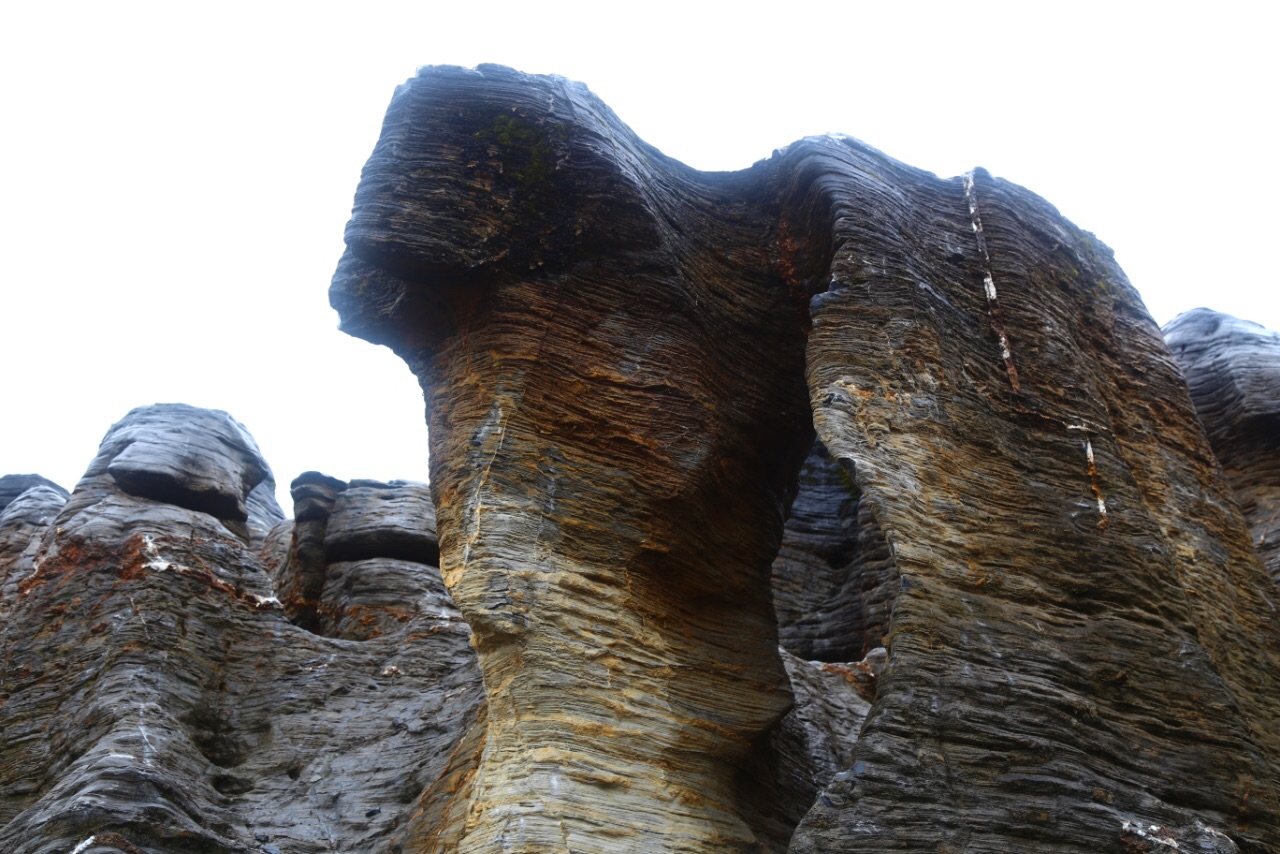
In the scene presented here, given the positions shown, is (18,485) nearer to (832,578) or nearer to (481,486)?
(832,578)

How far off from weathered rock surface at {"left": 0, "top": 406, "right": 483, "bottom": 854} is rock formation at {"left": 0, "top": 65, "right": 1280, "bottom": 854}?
42mm

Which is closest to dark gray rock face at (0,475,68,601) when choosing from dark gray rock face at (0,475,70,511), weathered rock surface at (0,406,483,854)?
dark gray rock face at (0,475,70,511)

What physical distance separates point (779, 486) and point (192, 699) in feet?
18.8

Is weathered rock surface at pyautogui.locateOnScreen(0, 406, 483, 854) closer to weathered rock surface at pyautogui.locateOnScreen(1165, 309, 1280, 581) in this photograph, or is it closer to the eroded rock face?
the eroded rock face

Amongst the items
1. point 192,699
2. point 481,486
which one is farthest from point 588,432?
point 192,699

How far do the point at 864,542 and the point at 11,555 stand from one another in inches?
458

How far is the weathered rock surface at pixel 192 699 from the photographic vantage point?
9.11 meters

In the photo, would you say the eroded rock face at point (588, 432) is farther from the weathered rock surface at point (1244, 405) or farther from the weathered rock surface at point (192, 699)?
the weathered rock surface at point (1244, 405)

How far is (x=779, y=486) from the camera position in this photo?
11203mm

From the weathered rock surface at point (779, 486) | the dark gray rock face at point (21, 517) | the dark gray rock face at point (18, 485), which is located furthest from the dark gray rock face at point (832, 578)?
the dark gray rock face at point (18, 485)

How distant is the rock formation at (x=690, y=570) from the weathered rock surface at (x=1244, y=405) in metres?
3.83

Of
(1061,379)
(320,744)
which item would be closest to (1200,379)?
(1061,379)

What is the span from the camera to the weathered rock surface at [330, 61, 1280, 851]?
7488 mm

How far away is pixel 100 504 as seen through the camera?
13492 millimetres
